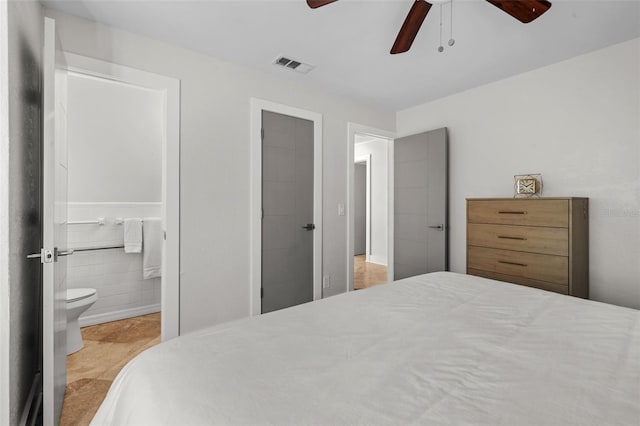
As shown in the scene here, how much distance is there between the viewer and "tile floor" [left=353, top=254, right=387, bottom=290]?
15.3 feet

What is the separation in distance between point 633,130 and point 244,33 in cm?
300

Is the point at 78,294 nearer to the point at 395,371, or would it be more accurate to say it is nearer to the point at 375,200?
the point at 395,371

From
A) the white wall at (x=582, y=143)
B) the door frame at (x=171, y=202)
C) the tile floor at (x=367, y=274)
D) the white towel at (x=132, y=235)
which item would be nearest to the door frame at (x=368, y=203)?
the tile floor at (x=367, y=274)

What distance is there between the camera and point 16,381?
1.43 meters

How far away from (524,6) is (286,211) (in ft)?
7.55

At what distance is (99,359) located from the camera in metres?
2.33

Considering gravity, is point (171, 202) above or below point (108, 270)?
above

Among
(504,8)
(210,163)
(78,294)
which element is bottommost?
(78,294)

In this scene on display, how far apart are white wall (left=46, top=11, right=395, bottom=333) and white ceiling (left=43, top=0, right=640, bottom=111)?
13cm

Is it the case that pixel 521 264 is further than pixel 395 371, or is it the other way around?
pixel 521 264

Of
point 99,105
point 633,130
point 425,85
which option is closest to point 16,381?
point 99,105

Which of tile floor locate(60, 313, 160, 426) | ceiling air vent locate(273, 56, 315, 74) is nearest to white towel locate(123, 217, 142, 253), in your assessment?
tile floor locate(60, 313, 160, 426)

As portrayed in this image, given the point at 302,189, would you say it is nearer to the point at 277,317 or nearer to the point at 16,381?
the point at 277,317

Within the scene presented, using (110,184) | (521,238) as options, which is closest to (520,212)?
(521,238)
